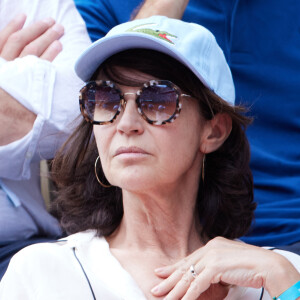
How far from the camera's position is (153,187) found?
91.0 inches

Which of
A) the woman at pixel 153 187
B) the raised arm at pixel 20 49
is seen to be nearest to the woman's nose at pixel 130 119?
the woman at pixel 153 187

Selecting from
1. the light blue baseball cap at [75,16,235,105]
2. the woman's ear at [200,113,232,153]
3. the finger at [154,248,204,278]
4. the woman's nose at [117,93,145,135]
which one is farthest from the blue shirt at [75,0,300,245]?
the woman's nose at [117,93,145,135]

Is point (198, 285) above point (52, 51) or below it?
below

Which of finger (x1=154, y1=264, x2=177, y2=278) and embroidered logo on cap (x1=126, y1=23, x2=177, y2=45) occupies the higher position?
embroidered logo on cap (x1=126, y1=23, x2=177, y2=45)

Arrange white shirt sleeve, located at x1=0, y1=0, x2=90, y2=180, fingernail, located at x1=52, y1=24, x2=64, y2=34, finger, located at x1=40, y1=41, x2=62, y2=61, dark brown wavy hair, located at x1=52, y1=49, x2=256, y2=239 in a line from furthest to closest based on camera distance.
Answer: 1. fingernail, located at x1=52, y1=24, x2=64, y2=34
2. finger, located at x1=40, y1=41, x2=62, y2=61
3. white shirt sleeve, located at x1=0, y1=0, x2=90, y2=180
4. dark brown wavy hair, located at x1=52, y1=49, x2=256, y2=239

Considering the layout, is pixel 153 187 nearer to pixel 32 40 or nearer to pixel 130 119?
pixel 130 119

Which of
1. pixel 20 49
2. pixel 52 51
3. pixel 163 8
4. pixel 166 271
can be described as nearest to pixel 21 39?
pixel 20 49

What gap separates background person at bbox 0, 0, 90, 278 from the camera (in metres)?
2.80

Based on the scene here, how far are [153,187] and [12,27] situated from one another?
118 centimetres

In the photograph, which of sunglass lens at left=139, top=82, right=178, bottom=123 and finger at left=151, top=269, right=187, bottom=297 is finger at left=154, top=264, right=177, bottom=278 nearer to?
finger at left=151, top=269, right=187, bottom=297

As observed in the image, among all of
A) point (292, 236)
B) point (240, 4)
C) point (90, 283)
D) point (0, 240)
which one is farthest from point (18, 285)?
point (240, 4)

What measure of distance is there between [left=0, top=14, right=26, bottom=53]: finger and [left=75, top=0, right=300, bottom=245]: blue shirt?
0.95ft

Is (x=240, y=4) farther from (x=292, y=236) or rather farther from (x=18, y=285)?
(x=18, y=285)

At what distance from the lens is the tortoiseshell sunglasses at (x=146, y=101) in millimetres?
2221
